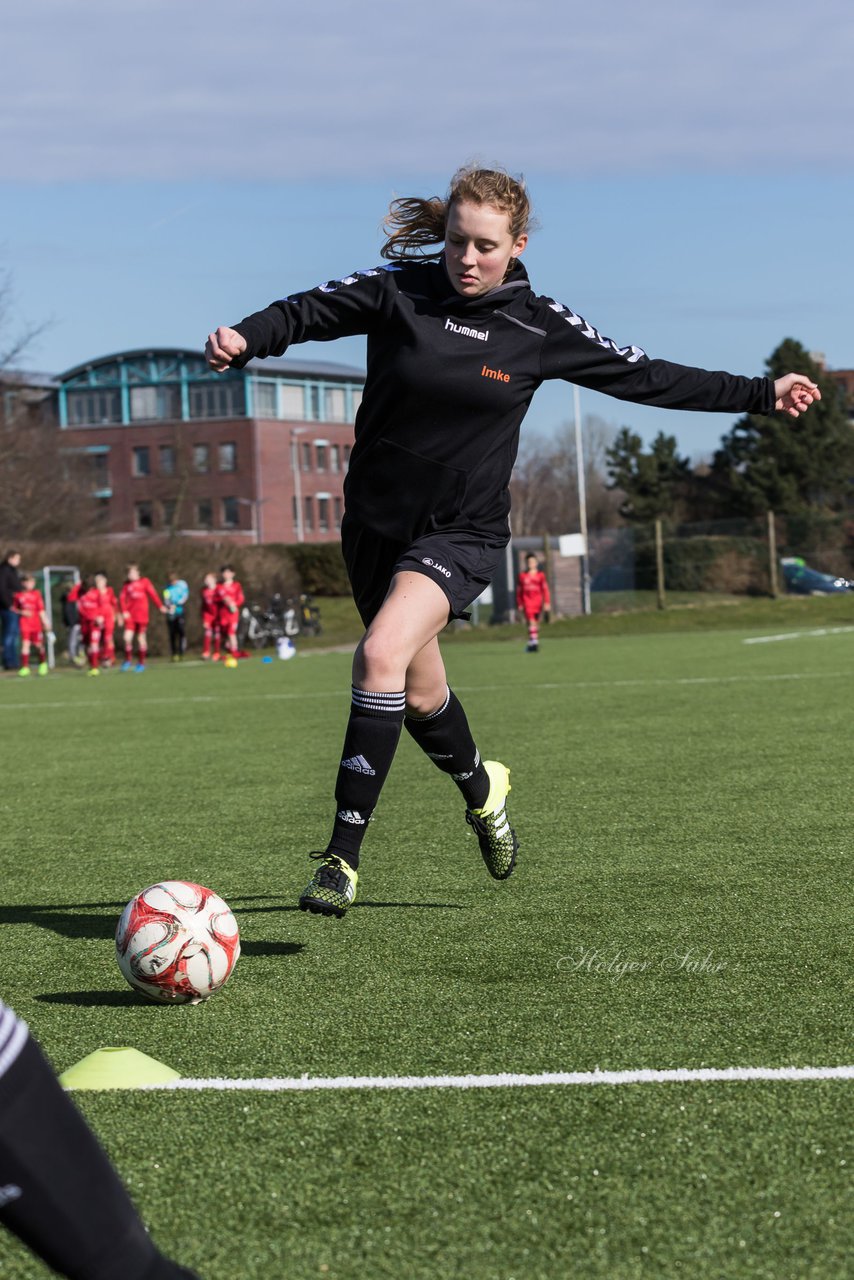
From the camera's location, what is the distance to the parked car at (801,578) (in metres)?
41.6

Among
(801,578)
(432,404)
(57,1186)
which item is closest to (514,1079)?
(57,1186)

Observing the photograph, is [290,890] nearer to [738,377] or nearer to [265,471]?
[738,377]

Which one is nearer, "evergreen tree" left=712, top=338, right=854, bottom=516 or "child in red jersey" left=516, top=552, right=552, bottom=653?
"child in red jersey" left=516, top=552, right=552, bottom=653

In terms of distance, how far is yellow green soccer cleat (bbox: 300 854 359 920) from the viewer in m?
4.39

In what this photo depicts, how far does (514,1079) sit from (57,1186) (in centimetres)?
155

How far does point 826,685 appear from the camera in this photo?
15930mm

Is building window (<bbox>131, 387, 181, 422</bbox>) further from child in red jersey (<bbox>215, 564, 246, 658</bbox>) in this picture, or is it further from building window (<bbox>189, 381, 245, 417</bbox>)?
child in red jersey (<bbox>215, 564, 246, 658</bbox>)

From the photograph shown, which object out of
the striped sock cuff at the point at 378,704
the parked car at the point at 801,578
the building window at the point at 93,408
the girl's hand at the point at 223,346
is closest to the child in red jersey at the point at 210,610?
the parked car at the point at 801,578

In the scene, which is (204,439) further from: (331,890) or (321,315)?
(331,890)

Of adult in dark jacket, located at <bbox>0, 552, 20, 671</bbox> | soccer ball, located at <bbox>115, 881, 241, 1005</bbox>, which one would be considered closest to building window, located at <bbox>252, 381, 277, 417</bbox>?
adult in dark jacket, located at <bbox>0, 552, 20, 671</bbox>

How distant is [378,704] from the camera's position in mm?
4723

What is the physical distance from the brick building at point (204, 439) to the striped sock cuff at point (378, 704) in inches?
3486

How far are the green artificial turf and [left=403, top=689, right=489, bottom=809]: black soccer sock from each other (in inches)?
15.6

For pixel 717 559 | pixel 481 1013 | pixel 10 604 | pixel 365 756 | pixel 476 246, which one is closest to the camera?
pixel 481 1013
